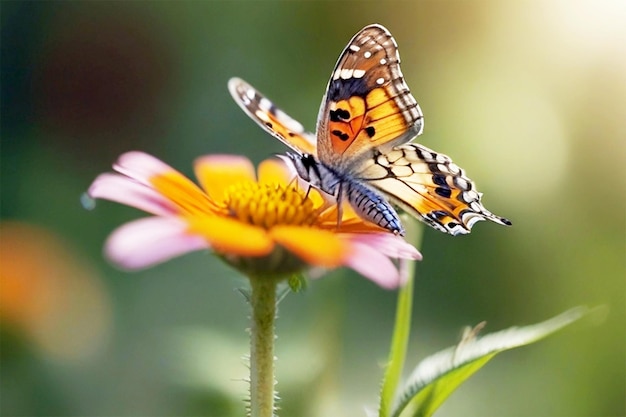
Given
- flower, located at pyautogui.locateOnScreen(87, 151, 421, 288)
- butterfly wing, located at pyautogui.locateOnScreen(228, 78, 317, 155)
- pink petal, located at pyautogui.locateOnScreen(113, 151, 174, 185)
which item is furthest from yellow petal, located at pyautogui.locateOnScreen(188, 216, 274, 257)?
butterfly wing, located at pyautogui.locateOnScreen(228, 78, 317, 155)

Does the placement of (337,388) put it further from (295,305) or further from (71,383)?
(71,383)

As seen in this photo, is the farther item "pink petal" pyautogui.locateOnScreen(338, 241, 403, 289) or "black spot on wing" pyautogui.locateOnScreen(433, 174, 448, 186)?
"black spot on wing" pyautogui.locateOnScreen(433, 174, 448, 186)

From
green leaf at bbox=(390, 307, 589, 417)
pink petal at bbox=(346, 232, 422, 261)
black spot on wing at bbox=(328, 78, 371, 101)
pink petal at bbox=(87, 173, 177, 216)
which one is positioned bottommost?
green leaf at bbox=(390, 307, 589, 417)

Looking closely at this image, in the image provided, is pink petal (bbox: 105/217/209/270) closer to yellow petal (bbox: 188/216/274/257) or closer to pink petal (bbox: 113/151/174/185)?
yellow petal (bbox: 188/216/274/257)

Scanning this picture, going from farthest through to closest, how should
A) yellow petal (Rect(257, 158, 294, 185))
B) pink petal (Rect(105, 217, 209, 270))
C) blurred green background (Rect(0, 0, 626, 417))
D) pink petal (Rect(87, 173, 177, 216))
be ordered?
blurred green background (Rect(0, 0, 626, 417)) → yellow petal (Rect(257, 158, 294, 185)) → pink petal (Rect(87, 173, 177, 216)) → pink petal (Rect(105, 217, 209, 270))

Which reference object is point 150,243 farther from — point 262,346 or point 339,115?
point 339,115

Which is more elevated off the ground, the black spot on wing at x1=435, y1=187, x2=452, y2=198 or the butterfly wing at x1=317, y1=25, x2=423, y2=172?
the butterfly wing at x1=317, y1=25, x2=423, y2=172

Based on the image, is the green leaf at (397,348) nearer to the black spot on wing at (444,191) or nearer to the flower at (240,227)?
the flower at (240,227)

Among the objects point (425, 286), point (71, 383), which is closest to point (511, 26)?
point (425, 286)
